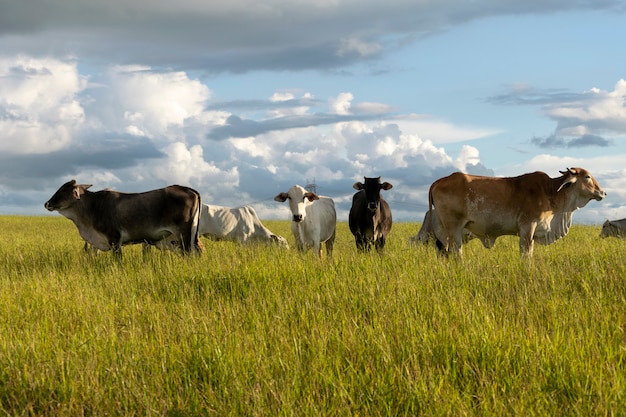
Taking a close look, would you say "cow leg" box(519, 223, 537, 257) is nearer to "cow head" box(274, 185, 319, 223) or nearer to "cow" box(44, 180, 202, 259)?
"cow head" box(274, 185, 319, 223)

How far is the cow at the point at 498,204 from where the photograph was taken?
11.5 meters

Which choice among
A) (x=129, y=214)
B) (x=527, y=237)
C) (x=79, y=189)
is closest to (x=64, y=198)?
(x=79, y=189)

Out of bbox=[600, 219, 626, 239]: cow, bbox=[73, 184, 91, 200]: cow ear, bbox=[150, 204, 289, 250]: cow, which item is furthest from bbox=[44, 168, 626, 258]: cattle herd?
bbox=[600, 219, 626, 239]: cow

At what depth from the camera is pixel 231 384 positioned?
15.7 ft

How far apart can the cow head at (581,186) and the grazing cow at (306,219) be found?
464 cm

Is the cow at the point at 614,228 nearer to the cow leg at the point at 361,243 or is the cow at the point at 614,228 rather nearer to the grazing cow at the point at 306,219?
the cow leg at the point at 361,243

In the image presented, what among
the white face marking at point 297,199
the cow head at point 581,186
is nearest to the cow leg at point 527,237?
the cow head at point 581,186

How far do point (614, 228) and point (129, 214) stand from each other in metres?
13.1

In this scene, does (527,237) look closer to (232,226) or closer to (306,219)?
(306,219)

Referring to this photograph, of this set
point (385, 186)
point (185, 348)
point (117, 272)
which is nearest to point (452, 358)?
point (185, 348)

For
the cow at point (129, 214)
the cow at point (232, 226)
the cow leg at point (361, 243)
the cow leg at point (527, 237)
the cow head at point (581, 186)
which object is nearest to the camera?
the cow leg at point (527, 237)

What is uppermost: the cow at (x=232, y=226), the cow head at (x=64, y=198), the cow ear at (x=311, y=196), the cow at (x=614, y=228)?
the cow head at (x=64, y=198)

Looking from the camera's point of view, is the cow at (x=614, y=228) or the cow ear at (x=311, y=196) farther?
the cow at (x=614, y=228)

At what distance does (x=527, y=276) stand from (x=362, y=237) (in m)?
5.12
